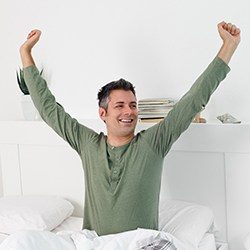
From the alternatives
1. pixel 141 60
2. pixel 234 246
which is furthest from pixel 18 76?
pixel 234 246

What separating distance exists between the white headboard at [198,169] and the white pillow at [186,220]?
0.33 feet

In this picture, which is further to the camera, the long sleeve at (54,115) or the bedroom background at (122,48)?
the bedroom background at (122,48)

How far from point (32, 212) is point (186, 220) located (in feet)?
2.56

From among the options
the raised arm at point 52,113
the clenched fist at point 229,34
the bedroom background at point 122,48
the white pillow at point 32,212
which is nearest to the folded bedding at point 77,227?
the white pillow at point 32,212

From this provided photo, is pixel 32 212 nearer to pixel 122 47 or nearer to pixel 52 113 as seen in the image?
pixel 52 113

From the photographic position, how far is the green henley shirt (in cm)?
179

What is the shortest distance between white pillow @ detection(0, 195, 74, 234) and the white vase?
48 cm

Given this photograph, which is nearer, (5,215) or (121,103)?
(121,103)

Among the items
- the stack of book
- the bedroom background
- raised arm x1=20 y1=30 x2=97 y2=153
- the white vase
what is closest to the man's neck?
raised arm x1=20 y1=30 x2=97 y2=153

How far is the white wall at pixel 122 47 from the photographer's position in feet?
7.23

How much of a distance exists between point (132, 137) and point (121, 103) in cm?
16

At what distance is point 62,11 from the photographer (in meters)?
2.62

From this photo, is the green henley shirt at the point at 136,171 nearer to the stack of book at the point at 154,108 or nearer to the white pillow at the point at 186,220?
the white pillow at the point at 186,220

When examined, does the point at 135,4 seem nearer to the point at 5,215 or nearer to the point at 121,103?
the point at 121,103
